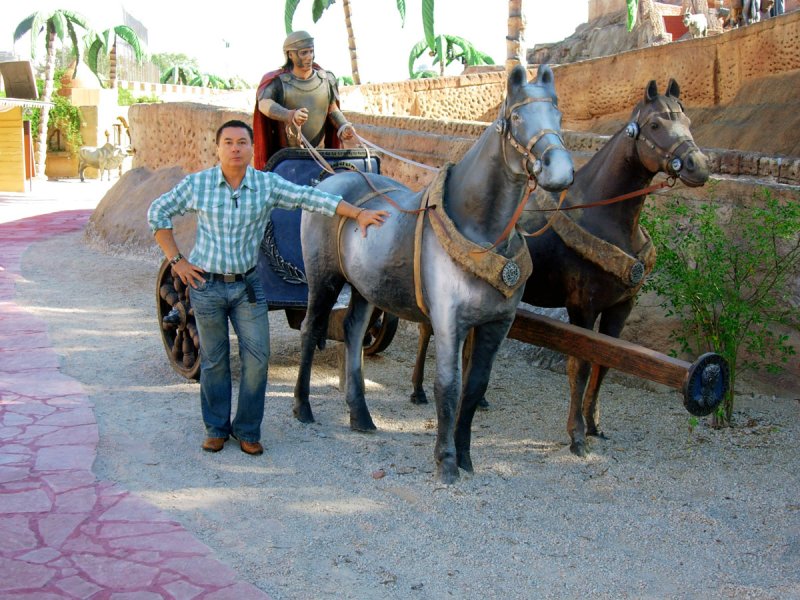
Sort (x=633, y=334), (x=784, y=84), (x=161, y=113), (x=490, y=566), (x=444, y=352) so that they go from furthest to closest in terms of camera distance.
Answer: (x=161, y=113), (x=784, y=84), (x=633, y=334), (x=444, y=352), (x=490, y=566)

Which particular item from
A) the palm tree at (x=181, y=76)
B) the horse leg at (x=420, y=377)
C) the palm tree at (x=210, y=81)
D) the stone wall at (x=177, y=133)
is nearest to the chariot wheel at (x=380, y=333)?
the horse leg at (x=420, y=377)

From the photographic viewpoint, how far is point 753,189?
595 cm

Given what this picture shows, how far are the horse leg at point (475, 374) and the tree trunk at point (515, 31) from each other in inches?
408

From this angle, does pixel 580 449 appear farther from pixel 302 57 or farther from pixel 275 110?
pixel 302 57

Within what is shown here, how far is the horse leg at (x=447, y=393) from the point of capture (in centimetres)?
460

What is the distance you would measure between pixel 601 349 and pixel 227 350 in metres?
2.15

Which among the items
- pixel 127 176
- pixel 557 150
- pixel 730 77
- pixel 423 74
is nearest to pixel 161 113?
pixel 127 176

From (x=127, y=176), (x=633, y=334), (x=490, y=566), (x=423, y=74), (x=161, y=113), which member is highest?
(x=423, y=74)

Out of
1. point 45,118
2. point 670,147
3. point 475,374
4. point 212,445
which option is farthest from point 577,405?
point 45,118

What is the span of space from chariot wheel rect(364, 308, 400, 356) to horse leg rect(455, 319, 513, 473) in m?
2.19

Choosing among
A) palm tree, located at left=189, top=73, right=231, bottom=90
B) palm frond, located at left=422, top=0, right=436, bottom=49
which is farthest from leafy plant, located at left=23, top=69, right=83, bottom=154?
palm tree, located at left=189, top=73, right=231, bottom=90

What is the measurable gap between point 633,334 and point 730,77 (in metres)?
8.79

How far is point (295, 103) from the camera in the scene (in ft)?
20.9

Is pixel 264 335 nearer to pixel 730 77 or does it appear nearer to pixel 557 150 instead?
pixel 557 150
